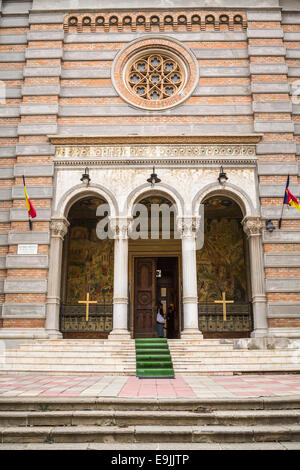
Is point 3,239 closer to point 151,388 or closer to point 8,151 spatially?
point 8,151

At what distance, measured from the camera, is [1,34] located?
51.1 ft

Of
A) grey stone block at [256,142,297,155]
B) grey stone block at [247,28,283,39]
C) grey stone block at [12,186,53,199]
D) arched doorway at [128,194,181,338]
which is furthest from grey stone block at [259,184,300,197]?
grey stone block at [12,186,53,199]

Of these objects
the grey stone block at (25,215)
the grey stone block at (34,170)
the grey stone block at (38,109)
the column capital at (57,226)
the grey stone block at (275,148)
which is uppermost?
the grey stone block at (38,109)

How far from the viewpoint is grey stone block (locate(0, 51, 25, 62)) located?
49.9 feet

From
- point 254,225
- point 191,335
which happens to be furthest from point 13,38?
point 191,335

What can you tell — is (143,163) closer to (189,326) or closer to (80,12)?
(189,326)

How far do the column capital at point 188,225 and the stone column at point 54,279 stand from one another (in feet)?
13.5

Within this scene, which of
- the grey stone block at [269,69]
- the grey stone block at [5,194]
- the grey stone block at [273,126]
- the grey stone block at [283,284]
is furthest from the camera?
the grey stone block at [269,69]

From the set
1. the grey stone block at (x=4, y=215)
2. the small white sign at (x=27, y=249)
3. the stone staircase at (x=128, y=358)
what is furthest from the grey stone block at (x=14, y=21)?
the stone staircase at (x=128, y=358)

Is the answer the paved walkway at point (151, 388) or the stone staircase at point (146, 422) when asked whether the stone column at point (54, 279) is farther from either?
the stone staircase at point (146, 422)

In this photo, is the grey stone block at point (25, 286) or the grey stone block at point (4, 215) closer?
the grey stone block at point (25, 286)

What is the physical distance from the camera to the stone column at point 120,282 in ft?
41.7

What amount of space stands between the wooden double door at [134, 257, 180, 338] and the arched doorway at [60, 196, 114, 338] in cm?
139

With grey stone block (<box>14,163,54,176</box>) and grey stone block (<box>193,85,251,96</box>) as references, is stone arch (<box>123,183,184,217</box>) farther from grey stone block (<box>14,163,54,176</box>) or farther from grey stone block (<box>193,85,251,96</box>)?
grey stone block (<box>193,85,251,96</box>)
